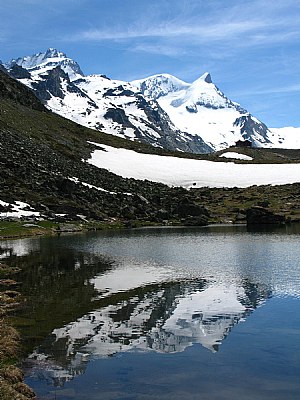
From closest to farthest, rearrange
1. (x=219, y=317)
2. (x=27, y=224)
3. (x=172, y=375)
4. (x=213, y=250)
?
(x=172, y=375), (x=219, y=317), (x=213, y=250), (x=27, y=224)

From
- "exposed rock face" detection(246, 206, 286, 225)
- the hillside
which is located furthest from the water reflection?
"exposed rock face" detection(246, 206, 286, 225)

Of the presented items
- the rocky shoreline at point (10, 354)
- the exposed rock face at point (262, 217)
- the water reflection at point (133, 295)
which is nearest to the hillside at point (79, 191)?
the exposed rock face at point (262, 217)

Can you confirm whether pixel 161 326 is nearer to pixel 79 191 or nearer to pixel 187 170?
pixel 79 191

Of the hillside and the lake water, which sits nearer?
the lake water

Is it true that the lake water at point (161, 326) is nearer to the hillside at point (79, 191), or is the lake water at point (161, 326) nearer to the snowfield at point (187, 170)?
the hillside at point (79, 191)

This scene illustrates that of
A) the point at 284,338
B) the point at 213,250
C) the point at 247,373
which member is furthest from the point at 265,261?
the point at 247,373

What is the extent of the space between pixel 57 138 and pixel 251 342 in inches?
5760

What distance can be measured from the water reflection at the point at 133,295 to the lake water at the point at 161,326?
0.26ft

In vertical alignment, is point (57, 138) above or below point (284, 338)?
above

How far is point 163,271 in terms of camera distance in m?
48.2

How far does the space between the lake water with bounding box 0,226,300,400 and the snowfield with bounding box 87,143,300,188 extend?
101202 millimetres

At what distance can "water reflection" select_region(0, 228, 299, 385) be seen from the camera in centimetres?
2481

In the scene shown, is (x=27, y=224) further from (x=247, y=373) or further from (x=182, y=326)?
(x=247, y=373)

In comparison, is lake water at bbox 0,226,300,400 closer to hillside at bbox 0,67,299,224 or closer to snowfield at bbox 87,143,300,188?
hillside at bbox 0,67,299,224
